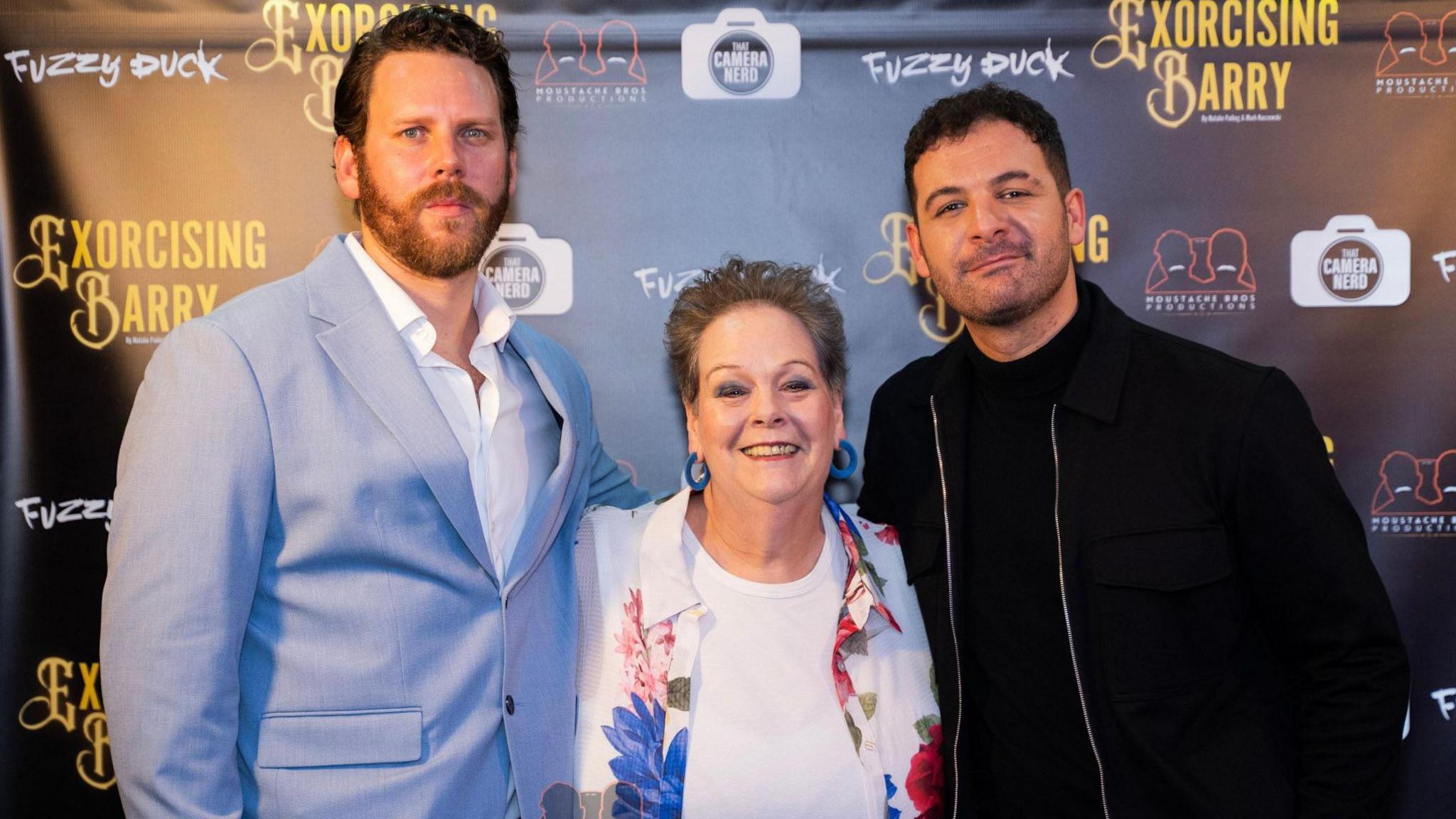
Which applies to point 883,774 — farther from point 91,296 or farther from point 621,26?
point 91,296

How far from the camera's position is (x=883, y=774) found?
1894 millimetres

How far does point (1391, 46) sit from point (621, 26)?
2083mm

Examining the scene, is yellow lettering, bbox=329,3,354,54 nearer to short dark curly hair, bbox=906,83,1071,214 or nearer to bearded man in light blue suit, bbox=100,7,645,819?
bearded man in light blue suit, bbox=100,7,645,819

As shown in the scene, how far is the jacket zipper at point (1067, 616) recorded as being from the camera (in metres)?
1.82

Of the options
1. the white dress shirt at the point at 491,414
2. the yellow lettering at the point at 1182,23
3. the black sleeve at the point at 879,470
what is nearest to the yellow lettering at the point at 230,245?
the white dress shirt at the point at 491,414

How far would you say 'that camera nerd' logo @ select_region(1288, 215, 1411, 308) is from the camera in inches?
107

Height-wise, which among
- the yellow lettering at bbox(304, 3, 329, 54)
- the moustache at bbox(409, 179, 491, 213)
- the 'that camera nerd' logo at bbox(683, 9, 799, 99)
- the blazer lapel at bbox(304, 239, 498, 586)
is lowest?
the blazer lapel at bbox(304, 239, 498, 586)

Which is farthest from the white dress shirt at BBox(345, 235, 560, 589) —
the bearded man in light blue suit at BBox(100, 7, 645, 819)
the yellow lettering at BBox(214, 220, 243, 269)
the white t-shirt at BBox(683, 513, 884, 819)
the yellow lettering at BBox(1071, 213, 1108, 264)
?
the yellow lettering at BBox(1071, 213, 1108, 264)

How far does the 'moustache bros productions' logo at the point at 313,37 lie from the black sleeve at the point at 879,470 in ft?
4.94

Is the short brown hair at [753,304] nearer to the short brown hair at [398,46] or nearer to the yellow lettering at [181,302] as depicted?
the short brown hair at [398,46]

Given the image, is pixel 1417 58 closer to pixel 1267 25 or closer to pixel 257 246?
pixel 1267 25

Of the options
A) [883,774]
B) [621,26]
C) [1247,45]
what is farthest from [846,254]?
[883,774]

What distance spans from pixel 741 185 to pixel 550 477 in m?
1.16

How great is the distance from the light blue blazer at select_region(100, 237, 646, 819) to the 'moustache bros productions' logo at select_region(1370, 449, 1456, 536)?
228 cm
